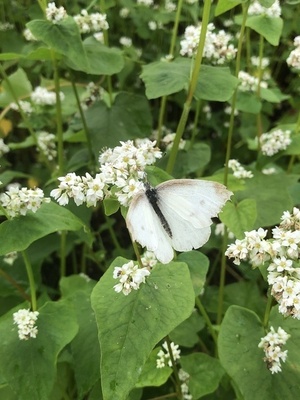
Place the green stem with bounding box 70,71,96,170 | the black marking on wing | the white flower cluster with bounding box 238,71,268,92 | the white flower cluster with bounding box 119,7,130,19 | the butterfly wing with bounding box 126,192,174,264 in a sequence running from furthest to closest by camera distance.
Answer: the white flower cluster with bounding box 119,7,130,19, the white flower cluster with bounding box 238,71,268,92, the green stem with bounding box 70,71,96,170, the black marking on wing, the butterfly wing with bounding box 126,192,174,264

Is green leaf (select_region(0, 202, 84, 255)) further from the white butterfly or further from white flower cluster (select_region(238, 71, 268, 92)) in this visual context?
white flower cluster (select_region(238, 71, 268, 92))

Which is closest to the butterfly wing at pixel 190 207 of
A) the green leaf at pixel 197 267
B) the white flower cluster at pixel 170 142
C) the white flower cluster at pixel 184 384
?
the green leaf at pixel 197 267

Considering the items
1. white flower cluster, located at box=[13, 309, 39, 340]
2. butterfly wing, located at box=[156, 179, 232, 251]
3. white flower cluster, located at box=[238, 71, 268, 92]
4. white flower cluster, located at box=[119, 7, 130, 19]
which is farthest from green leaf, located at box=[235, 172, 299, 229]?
white flower cluster, located at box=[119, 7, 130, 19]

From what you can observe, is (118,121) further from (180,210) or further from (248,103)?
(180,210)

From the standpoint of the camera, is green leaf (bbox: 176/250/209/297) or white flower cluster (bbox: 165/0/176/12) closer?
green leaf (bbox: 176/250/209/297)

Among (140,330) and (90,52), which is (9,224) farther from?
(90,52)

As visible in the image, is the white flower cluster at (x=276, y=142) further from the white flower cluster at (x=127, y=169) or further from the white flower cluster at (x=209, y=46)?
the white flower cluster at (x=127, y=169)
